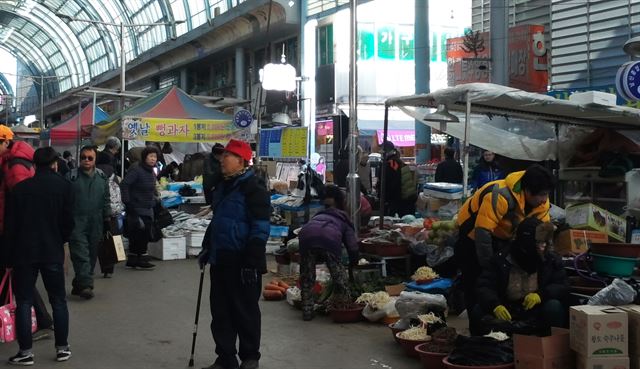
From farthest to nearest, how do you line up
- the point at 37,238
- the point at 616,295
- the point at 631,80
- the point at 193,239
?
the point at 193,239, the point at 631,80, the point at 37,238, the point at 616,295

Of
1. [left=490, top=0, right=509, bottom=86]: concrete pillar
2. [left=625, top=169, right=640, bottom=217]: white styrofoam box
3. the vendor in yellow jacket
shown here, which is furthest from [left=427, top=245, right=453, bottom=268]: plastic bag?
[left=490, top=0, right=509, bottom=86]: concrete pillar

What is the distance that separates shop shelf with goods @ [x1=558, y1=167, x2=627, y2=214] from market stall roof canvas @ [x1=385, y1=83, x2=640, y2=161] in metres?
0.48

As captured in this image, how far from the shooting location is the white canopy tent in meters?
9.06

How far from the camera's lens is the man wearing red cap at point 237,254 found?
564 centimetres

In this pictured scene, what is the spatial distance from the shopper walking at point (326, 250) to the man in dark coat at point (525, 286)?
2.17 meters

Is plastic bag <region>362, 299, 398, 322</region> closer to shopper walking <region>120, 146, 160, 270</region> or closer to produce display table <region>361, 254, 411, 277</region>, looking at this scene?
produce display table <region>361, 254, 411, 277</region>

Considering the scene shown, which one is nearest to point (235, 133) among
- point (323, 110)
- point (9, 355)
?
point (9, 355)

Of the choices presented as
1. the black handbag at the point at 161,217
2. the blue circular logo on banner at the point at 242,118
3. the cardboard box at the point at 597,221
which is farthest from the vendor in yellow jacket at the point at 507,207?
the blue circular logo on banner at the point at 242,118

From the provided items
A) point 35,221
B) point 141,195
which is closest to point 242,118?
point 141,195

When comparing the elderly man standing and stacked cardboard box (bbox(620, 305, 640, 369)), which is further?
the elderly man standing

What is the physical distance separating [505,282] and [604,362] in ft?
3.32

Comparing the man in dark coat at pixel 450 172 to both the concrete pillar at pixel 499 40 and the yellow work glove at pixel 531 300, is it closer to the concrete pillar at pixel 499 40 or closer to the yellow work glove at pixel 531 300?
the concrete pillar at pixel 499 40

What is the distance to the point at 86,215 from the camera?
8812mm

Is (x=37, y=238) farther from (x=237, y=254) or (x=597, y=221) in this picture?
(x=597, y=221)
